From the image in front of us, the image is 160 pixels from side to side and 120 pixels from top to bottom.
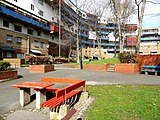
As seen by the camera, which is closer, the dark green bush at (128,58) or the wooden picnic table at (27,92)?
the wooden picnic table at (27,92)

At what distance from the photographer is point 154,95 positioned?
22.2 feet

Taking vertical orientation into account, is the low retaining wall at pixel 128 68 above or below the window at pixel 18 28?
below

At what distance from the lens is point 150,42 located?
242 ft

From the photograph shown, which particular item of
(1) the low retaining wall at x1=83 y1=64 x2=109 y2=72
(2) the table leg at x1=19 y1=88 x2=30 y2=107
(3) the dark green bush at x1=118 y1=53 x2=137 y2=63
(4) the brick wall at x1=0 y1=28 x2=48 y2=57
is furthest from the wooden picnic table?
(4) the brick wall at x1=0 y1=28 x2=48 y2=57

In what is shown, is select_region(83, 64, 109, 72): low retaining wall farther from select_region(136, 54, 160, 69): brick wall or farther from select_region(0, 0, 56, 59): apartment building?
select_region(0, 0, 56, 59): apartment building

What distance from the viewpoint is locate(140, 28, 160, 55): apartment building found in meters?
71.6

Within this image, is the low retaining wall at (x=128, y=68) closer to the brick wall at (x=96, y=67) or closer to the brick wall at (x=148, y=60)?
the brick wall at (x=148, y=60)

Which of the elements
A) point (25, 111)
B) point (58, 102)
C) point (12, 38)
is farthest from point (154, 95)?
point (12, 38)

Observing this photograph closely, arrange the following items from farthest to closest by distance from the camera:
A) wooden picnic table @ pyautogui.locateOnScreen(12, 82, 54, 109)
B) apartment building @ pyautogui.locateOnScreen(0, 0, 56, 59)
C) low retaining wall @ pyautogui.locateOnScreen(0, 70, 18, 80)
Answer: apartment building @ pyautogui.locateOnScreen(0, 0, 56, 59) < low retaining wall @ pyautogui.locateOnScreen(0, 70, 18, 80) < wooden picnic table @ pyautogui.locateOnScreen(12, 82, 54, 109)

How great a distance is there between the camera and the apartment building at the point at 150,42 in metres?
71.6

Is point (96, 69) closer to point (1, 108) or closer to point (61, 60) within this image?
point (1, 108)

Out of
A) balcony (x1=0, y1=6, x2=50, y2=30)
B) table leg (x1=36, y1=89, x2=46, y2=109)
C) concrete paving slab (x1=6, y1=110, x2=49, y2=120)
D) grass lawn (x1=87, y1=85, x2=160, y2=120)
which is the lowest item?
concrete paving slab (x1=6, y1=110, x2=49, y2=120)

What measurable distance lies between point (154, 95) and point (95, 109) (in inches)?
109

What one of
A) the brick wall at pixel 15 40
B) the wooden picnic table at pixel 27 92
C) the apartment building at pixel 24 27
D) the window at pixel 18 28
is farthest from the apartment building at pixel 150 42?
the wooden picnic table at pixel 27 92
